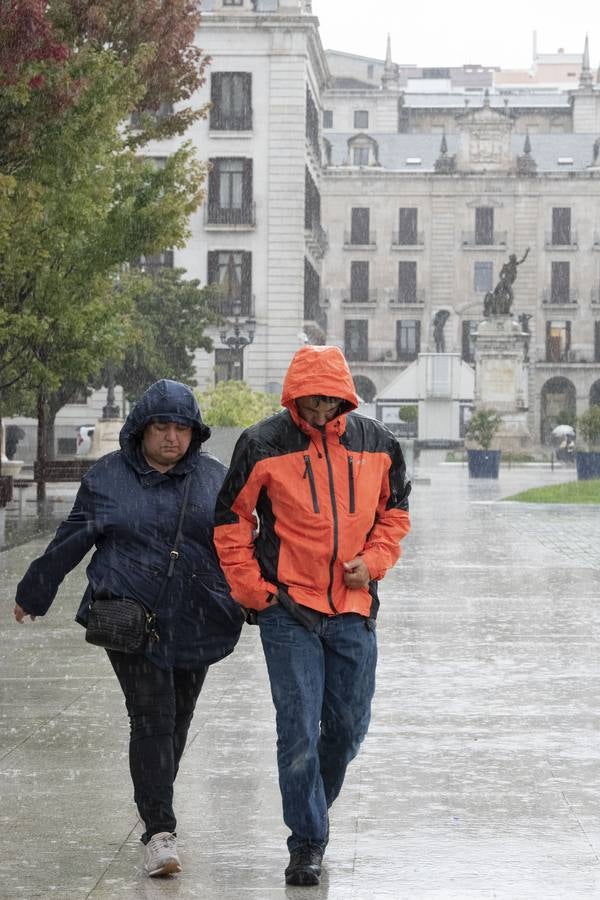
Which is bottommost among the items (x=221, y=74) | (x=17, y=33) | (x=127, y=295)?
(x=127, y=295)

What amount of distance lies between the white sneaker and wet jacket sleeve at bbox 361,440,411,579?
103 cm

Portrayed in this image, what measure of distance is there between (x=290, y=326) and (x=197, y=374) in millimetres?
3518

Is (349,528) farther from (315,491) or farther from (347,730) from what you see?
(347,730)

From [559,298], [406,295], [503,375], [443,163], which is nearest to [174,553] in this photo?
[503,375]

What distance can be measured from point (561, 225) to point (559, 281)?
2908 mm

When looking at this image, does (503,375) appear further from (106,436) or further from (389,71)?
(389,71)

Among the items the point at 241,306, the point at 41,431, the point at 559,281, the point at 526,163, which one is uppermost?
the point at 526,163

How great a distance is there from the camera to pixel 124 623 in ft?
17.8

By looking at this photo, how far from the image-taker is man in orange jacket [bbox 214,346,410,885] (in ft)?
17.3

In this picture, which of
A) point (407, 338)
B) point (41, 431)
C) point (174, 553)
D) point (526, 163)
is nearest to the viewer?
point (174, 553)

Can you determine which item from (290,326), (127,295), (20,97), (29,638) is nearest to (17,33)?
(20,97)

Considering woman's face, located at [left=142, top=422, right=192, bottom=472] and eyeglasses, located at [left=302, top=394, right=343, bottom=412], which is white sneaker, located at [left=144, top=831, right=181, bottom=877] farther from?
eyeglasses, located at [left=302, top=394, right=343, bottom=412]

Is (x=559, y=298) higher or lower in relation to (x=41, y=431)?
higher

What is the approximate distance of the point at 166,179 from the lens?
810 inches
